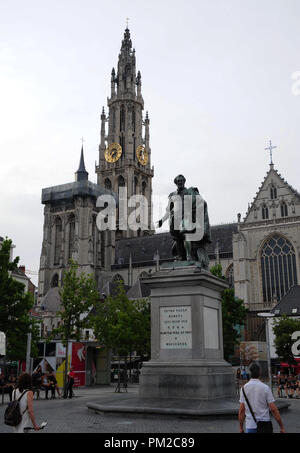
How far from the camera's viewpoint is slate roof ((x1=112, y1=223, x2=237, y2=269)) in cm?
7175

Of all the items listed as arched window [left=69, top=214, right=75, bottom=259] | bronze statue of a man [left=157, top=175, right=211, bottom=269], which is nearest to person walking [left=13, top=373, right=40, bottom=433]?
bronze statue of a man [left=157, top=175, right=211, bottom=269]

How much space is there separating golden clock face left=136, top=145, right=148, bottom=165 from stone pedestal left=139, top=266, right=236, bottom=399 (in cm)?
8749

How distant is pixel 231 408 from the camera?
986cm

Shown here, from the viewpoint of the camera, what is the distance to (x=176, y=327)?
11.9 meters

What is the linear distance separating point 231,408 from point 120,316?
20016 mm

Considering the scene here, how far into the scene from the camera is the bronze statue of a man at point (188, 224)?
43.1 feet

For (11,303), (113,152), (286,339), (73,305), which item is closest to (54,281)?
(113,152)

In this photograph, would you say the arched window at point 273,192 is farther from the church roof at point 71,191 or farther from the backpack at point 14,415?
the backpack at point 14,415

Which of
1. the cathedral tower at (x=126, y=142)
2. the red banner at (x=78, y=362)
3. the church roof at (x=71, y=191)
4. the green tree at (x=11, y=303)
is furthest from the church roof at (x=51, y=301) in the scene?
the green tree at (x=11, y=303)

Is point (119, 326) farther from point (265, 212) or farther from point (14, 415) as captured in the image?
point (265, 212)

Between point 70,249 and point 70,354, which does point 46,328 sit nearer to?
point 70,249

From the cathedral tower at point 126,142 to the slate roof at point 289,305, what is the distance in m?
50.2

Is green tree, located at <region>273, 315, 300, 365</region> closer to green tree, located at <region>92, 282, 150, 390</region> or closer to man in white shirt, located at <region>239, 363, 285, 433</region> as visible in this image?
green tree, located at <region>92, 282, 150, 390</region>
